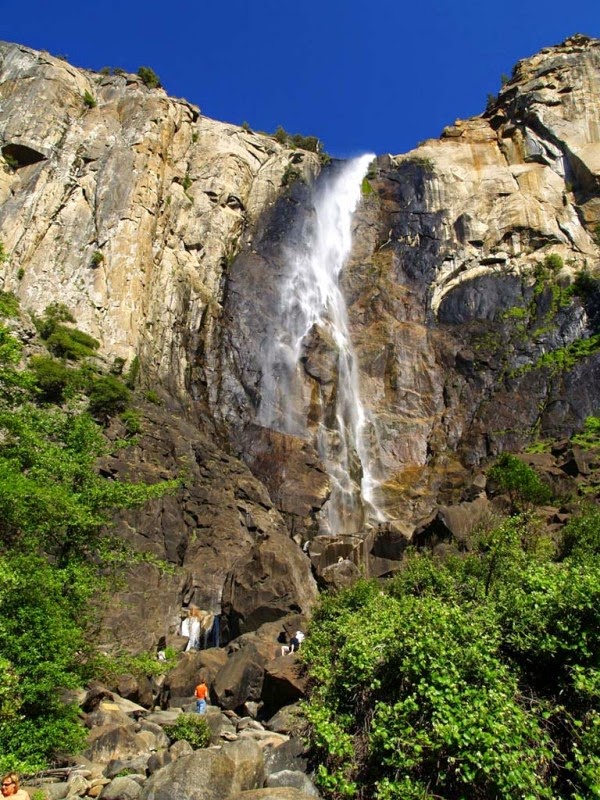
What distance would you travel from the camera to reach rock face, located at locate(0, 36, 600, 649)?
2947cm

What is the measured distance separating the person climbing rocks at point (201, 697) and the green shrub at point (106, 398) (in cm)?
1683

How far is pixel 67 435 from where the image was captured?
15.3 m

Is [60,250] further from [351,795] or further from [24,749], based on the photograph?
[351,795]

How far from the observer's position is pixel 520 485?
28375 millimetres

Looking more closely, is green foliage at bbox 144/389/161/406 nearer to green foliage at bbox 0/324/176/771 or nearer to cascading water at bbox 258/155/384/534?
cascading water at bbox 258/155/384/534

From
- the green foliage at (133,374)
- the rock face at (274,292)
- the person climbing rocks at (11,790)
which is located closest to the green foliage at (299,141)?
the rock face at (274,292)

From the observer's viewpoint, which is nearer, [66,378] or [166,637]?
[166,637]

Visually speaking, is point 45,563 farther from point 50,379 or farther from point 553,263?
point 553,263

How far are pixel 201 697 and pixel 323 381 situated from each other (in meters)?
27.2

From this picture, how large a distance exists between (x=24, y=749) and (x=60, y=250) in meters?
36.7

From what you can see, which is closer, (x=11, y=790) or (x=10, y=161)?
(x=11, y=790)

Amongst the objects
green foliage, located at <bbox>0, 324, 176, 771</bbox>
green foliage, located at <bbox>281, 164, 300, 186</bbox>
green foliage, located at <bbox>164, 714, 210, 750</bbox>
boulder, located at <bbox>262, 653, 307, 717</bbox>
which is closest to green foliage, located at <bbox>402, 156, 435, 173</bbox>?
green foliage, located at <bbox>281, 164, 300, 186</bbox>

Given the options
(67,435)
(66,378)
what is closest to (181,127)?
(66,378)

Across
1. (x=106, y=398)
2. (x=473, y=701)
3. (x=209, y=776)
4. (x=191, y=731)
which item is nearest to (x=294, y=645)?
(x=191, y=731)
